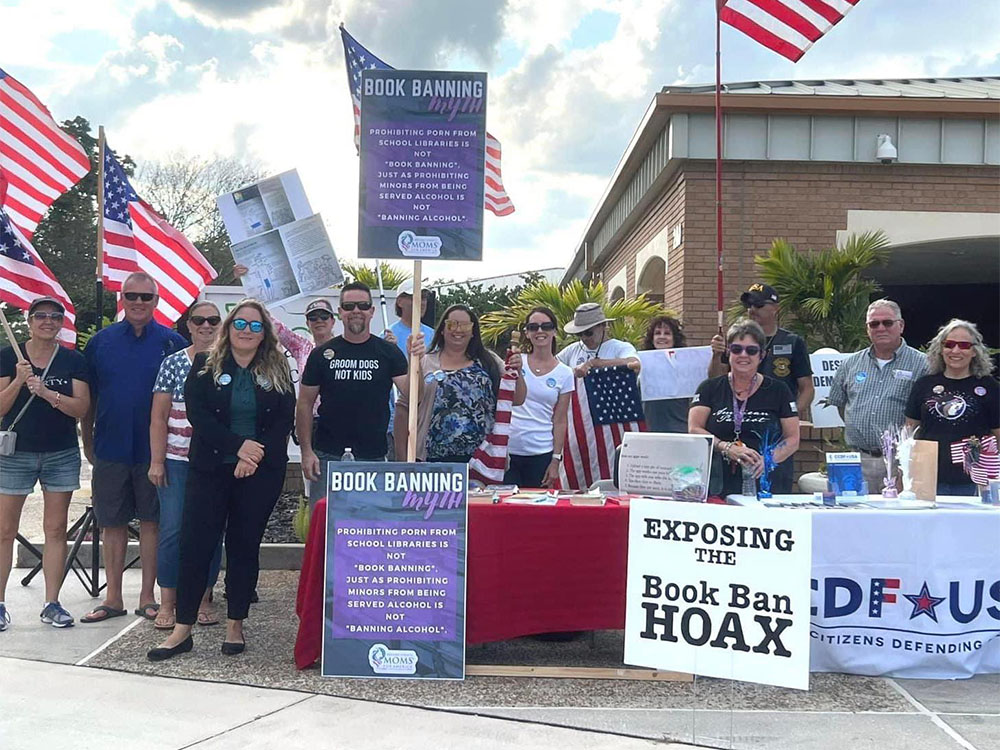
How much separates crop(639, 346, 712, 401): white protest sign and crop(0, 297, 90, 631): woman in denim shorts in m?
3.68

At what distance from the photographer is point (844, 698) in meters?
4.41

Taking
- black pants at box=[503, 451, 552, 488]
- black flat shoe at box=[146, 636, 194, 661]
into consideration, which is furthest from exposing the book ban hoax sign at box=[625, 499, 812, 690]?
black flat shoe at box=[146, 636, 194, 661]

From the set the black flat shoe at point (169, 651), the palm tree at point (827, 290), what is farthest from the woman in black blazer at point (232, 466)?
the palm tree at point (827, 290)

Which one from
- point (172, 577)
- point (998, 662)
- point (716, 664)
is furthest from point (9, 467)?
point (998, 662)

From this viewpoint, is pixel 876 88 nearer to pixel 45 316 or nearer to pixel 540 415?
pixel 540 415

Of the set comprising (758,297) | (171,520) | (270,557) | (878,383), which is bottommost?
(270,557)

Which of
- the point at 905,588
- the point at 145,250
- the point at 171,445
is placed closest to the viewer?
the point at 905,588

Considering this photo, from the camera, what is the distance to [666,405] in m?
6.78

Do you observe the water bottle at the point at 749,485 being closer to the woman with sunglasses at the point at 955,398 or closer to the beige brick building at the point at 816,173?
the woman with sunglasses at the point at 955,398

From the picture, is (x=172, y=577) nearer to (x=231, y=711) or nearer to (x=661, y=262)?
(x=231, y=711)

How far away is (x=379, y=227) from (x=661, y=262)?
8587mm

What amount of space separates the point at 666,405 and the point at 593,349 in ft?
2.69

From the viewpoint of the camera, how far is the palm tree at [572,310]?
938 cm

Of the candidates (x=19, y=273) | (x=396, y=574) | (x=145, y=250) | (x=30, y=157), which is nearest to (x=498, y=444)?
(x=396, y=574)
